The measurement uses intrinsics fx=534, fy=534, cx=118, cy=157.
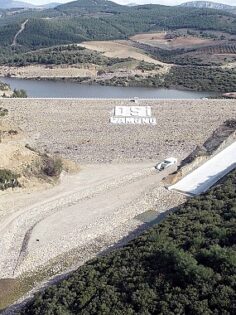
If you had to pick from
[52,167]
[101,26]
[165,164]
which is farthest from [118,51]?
[52,167]

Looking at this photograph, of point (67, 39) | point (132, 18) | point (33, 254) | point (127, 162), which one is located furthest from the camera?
point (132, 18)

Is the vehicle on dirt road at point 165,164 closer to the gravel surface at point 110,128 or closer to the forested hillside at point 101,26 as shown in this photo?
the gravel surface at point 110,128

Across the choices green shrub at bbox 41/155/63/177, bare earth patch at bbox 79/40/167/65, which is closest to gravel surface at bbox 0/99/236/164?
green shrub at bbox 41/155/63/177

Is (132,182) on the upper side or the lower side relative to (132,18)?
upper

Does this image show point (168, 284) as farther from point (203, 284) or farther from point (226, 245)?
point (226, 245)

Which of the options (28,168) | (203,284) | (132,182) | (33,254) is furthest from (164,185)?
(203,284)

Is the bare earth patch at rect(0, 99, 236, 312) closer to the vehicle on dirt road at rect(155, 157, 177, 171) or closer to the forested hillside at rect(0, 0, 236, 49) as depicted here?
the vehicle on dirt road at rect(155, 157, 177, 171)

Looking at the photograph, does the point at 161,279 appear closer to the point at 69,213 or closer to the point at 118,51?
the point at 69,213
